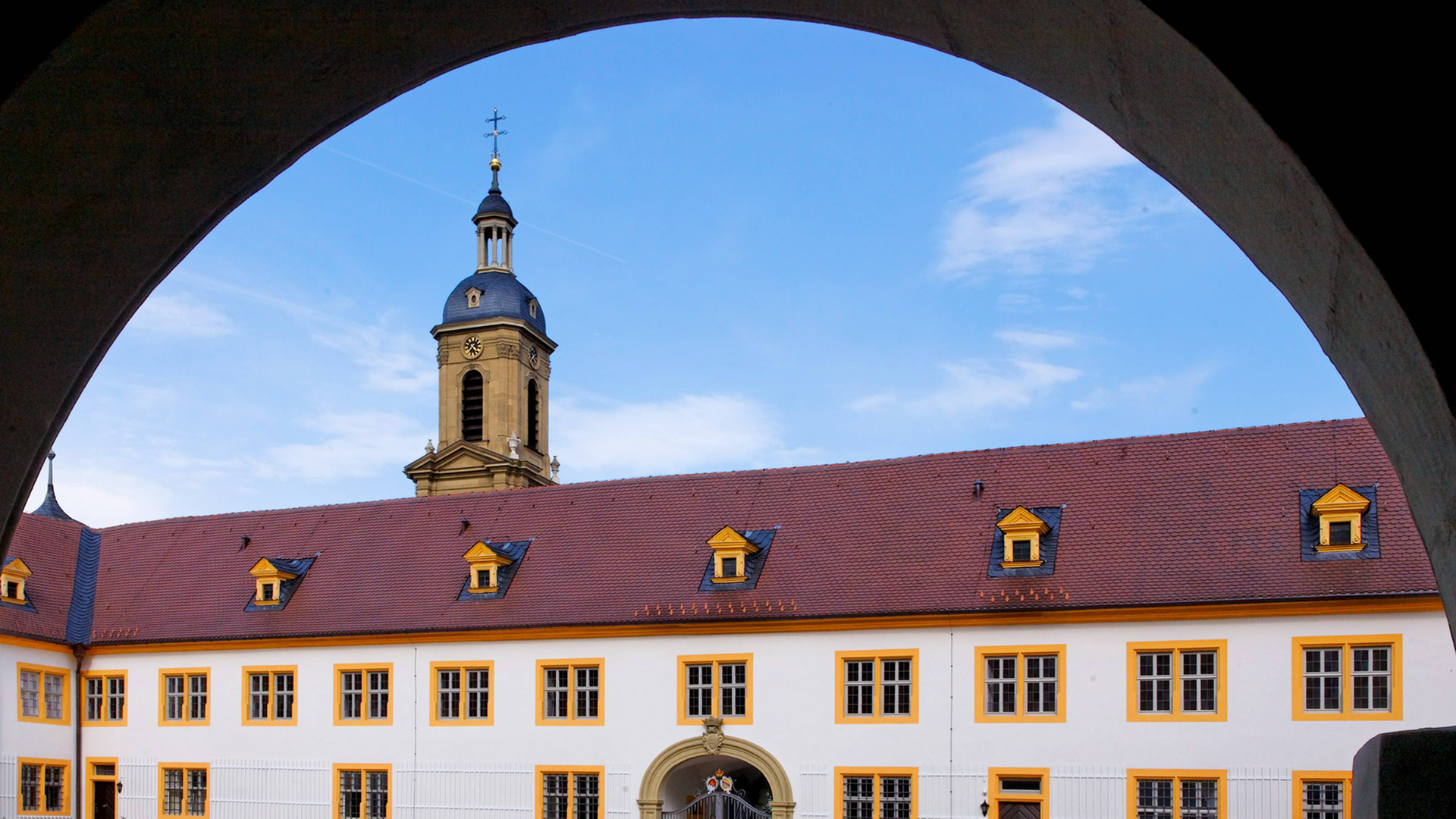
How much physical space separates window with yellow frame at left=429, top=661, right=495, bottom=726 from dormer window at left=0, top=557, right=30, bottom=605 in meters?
9.57

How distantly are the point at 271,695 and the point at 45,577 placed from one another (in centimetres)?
686

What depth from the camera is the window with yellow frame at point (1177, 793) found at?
23.7m

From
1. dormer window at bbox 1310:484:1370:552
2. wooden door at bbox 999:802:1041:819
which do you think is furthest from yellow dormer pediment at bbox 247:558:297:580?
dormer window at bbox 1310:484:1370:552

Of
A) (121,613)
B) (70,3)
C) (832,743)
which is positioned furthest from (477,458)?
(70,3)

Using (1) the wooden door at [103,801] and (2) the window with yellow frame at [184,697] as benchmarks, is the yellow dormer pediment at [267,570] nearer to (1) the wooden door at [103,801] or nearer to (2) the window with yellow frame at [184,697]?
(2) the window with yellow frame at [184,697]

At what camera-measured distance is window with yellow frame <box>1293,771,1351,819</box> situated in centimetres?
2302

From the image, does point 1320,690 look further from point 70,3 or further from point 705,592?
point 70,3

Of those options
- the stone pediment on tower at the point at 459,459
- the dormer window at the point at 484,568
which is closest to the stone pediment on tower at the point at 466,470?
the stone pediment on tower at the point at 459,459

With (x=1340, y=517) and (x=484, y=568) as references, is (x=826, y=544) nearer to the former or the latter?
(x=484, y=568)

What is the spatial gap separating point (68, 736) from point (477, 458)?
68.1 ft

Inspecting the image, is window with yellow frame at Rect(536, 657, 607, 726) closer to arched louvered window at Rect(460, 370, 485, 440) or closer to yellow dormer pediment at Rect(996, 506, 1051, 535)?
yellow dormer pediment at Rect(996, 506, 1051, 535)

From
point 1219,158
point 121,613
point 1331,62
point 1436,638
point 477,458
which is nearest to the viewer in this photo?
point 1331,62

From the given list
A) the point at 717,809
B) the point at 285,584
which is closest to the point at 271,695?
the point at 285,584

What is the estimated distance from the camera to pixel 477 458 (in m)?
50.8
